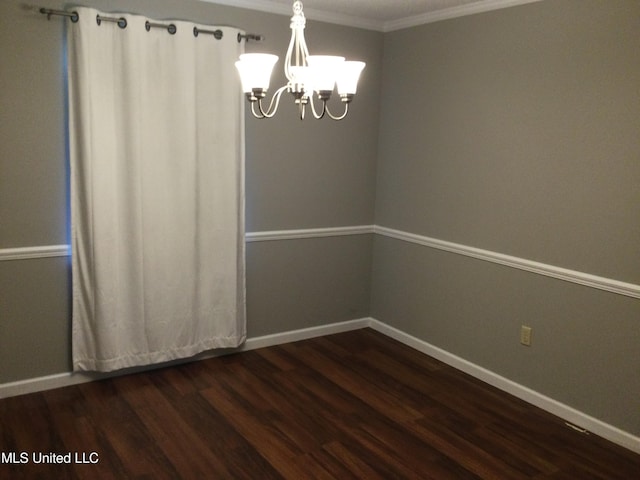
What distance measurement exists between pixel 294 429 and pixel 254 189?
162 centimetres

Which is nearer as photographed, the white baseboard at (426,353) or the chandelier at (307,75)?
the chandelier at (307,75)

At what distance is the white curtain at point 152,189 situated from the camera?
3.07 meters

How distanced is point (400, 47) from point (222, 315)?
228 cm

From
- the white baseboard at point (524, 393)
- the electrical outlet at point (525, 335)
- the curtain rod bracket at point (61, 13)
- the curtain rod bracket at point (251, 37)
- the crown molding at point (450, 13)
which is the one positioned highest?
the crown molding at point (450, 13)

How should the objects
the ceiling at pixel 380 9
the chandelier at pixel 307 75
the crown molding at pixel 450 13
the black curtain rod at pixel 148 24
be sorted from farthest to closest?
1. the ceiling at pixel 380 9
2. the crown molding at pixel 450 13
3. the black curtain rod at pixel 148 24
4. the chandelier at pixel 307 75

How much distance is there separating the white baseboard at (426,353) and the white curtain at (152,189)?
19 cm

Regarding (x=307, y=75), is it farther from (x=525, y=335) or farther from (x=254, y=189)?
(x=525, y=335)

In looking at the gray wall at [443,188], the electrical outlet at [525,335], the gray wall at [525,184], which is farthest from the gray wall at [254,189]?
the electrical outlet at [525,335]

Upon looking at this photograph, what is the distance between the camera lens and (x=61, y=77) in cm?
301

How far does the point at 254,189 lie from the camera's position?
3766 mm

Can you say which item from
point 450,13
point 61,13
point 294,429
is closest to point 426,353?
point 294,429

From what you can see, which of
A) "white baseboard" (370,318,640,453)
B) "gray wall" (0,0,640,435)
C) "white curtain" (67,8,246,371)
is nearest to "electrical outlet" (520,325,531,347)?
"gray wall" (0,0,640,435)

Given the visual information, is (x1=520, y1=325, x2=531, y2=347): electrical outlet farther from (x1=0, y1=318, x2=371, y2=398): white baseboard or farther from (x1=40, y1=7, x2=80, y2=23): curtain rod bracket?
(x1=40, y1=7, x2=80, y2=23): curtain rod bracket

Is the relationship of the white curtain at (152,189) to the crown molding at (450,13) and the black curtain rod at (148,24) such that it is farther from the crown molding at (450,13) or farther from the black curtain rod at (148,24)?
the crown molding at (450,13)
